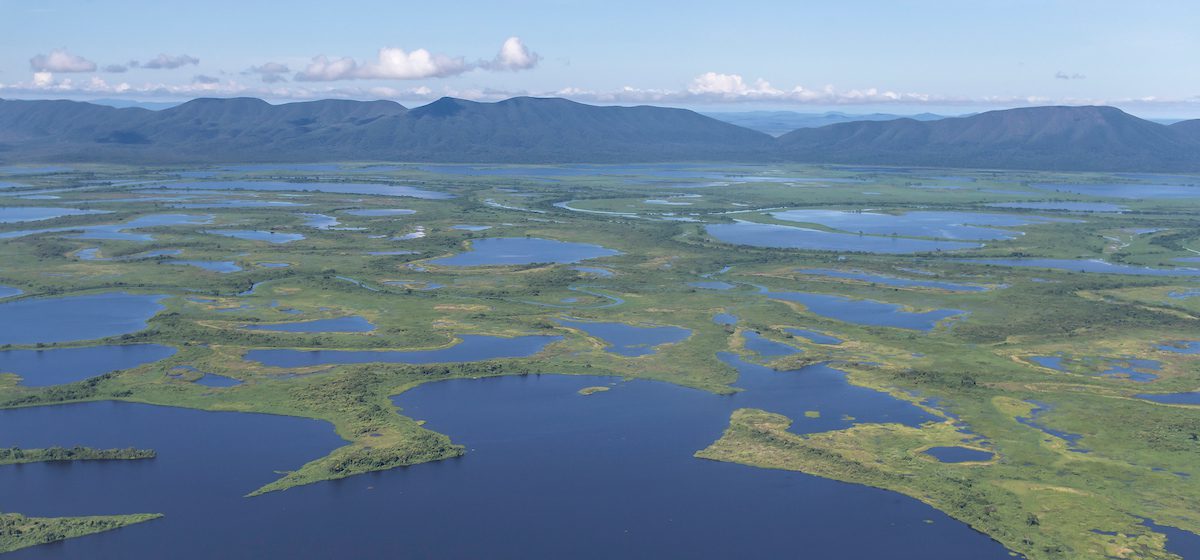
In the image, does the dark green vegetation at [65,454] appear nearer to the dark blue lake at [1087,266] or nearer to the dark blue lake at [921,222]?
the dark blue lake at [1087,266]

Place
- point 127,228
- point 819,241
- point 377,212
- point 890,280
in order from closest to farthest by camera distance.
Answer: point 890,280 < point 819,241 < point 127,228 < point 377,212

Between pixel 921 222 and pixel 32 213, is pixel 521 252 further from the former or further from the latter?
pixel 32 213

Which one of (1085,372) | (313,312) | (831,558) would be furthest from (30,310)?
(1085,372)

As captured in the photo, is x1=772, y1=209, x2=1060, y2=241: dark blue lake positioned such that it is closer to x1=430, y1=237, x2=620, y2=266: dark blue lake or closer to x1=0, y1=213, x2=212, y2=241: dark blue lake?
x1=430, y1=237, x2=620, y2=266: dark blue lake

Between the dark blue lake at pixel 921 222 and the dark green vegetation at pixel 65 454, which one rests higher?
the dark blue lake at pixel 921 222

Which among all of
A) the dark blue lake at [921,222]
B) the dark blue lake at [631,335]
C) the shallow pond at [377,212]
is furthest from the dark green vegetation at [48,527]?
the dark blue lake at [921,222]

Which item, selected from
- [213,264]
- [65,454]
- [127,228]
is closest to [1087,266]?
[213,264]

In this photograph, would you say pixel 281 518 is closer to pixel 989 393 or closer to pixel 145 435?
pixel 145 435
